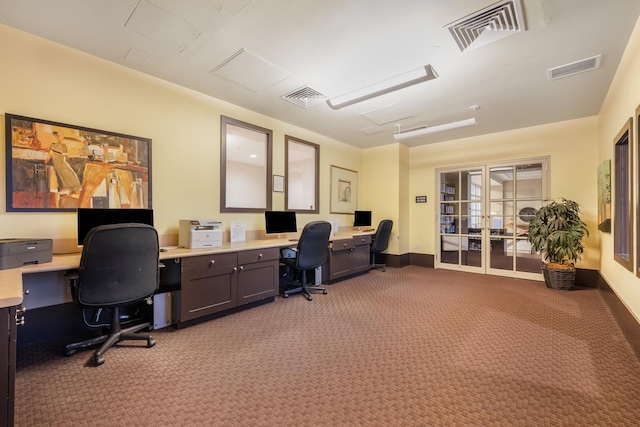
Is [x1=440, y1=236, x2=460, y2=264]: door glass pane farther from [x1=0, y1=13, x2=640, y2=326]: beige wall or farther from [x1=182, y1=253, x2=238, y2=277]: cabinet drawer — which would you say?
[x1=182, y1=253, x2=238, y2=277]: cabinet drawer

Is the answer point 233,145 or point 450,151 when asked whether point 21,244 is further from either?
point 450,151

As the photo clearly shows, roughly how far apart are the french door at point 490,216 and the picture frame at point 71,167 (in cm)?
555

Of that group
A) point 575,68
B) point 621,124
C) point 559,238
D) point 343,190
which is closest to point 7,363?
point 575,68

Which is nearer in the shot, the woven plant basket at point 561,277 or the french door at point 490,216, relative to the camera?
the woven plant basket at point 561,277

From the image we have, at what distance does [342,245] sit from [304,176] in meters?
1.64

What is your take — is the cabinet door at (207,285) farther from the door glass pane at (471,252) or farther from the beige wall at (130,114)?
the door glass pane at (471,252)

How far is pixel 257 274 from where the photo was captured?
3494 millimetres

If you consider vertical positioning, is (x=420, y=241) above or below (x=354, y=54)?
below

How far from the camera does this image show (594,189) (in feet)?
14.8

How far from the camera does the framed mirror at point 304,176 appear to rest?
5273 mm

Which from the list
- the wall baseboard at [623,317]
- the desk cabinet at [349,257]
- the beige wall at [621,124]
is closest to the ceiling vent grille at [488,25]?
the beige wall at [621,124]

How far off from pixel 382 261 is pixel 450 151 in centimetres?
280

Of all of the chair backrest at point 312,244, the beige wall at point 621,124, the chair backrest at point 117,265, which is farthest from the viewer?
the chair backrest at point 312,244

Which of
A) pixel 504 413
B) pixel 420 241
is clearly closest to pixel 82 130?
pixel 504 413
